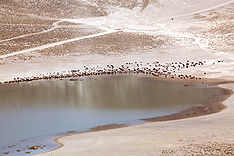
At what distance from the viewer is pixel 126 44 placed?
5462 cm

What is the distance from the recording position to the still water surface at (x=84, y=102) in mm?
22531

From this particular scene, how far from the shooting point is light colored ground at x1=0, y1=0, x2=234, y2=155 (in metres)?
17.9

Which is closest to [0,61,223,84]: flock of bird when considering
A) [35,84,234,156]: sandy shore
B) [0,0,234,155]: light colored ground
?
[0,0,234,155]: light colored ground

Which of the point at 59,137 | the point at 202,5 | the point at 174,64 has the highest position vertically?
the point at 202,5

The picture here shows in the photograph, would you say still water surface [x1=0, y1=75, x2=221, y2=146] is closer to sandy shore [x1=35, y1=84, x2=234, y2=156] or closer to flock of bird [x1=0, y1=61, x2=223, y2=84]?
flock of bird [x1=0, y1=61, x2=223, y2=84]

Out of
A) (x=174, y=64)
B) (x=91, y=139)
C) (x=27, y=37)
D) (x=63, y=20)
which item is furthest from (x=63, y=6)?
(x=91, y=139)

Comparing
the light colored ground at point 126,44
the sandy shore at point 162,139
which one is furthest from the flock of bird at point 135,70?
the sandy shore at point 162,139

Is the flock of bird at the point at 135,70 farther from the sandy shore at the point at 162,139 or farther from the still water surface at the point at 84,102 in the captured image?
the sandy shore at the point at 162,139

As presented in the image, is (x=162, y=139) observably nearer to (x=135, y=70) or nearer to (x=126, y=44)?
(x=135, y=70)

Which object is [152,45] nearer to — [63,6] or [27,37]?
[27,37]

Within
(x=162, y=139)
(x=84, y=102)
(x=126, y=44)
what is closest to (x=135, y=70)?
(x=126, y=44)

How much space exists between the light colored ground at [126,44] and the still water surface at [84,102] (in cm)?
269

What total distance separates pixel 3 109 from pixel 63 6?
169 ft

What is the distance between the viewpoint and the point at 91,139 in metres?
18.7
